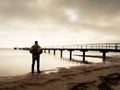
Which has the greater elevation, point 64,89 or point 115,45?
point 115,45

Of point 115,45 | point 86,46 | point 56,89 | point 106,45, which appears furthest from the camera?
point 86,46

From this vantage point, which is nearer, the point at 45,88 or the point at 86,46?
the point at 45,88

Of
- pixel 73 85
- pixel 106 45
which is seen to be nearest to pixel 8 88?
pixel 73 85

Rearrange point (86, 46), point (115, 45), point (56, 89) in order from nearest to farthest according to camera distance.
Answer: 1. point (56, 89)
2. point (115, 45)
3. point (86, 46)

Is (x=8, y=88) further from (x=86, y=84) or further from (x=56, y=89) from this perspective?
(x=86, y=84)

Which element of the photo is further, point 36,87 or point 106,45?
point 106,45

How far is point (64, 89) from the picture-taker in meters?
8.08

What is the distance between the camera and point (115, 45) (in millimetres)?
31516

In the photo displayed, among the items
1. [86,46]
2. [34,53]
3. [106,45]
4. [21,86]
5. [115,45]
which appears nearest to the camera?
[21,86]

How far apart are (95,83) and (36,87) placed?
9.31 feet

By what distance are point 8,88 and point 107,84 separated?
4544 mm

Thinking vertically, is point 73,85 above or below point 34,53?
below

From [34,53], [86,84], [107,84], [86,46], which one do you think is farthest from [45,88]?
[86,46]

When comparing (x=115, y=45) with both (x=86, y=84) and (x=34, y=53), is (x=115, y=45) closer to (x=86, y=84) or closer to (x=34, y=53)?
(x=34, y=53)
